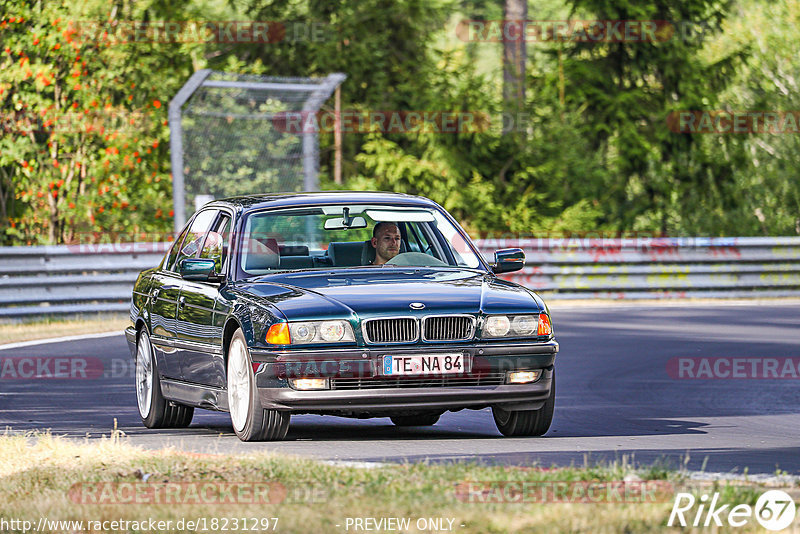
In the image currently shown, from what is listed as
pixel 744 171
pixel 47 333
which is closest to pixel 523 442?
pixel 47 333

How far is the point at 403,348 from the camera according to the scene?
9.18 metres

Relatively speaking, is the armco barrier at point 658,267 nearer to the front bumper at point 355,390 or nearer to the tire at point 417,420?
the tire at point 417,420

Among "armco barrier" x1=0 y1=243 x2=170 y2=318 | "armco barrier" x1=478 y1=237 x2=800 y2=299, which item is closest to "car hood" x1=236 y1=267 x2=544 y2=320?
"armco barrier" x1=0 y1=243 x2=170 y2=318

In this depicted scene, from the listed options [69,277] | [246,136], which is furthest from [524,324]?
[246,136]

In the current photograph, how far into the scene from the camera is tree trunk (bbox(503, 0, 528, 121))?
34.7 metres

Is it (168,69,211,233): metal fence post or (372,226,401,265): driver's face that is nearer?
(372,226,401,265): driver's face

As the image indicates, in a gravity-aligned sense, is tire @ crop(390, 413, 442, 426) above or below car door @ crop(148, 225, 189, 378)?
below

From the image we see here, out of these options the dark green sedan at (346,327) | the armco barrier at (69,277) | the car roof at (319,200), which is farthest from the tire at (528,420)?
the armco barrier at (69,277)

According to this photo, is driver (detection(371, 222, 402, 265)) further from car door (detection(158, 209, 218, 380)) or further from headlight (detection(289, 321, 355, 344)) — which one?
headlight (detection(289, 321, 355, 344))

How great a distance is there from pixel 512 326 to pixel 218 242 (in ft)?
7.91

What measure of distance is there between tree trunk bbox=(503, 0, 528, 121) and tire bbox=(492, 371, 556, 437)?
24515 millimetres

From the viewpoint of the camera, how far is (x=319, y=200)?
35.2 ft

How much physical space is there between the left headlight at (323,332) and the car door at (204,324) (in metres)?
0.92

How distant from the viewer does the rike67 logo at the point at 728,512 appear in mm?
6196
